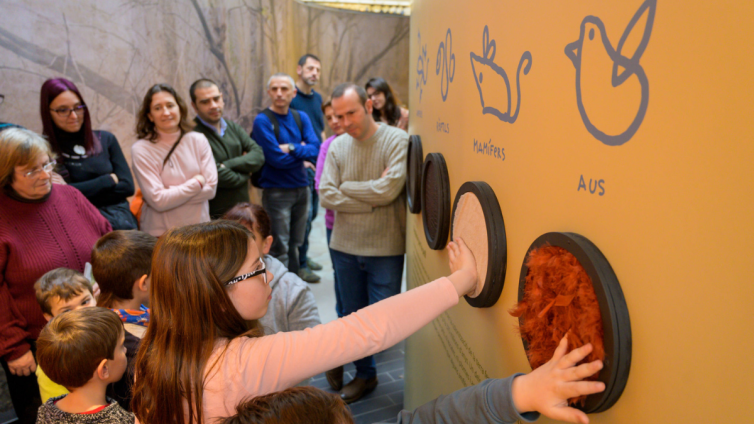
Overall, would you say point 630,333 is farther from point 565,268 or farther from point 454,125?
point 454,125

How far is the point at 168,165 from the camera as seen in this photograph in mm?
3383

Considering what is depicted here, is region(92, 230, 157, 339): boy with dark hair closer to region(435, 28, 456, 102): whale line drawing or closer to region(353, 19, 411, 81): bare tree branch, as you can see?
region(435, 28, 456, 102): whale line drawing

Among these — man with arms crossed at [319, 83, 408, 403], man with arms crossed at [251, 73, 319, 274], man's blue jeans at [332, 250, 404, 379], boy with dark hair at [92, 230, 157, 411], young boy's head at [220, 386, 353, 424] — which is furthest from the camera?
man with arms crossed at [251, 73, 319, 274]

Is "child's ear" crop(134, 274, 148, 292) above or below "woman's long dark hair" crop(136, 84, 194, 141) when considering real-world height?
below

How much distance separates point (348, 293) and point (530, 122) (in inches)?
94.9

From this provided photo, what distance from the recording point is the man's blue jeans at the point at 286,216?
4.65m

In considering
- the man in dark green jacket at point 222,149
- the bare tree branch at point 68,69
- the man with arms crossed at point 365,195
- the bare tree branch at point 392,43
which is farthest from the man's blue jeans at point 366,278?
the bare tree branch at point 392,43

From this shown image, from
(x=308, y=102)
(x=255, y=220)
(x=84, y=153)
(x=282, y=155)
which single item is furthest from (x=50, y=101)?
(x=308, y=102)

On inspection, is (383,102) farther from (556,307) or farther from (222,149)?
(556,307)

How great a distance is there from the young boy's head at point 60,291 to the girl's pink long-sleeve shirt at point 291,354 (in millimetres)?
1243

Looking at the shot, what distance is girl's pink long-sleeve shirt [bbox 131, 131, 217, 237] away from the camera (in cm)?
329

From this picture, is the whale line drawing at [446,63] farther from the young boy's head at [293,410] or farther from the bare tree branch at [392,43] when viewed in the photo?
the bare tree branch at [392,43]

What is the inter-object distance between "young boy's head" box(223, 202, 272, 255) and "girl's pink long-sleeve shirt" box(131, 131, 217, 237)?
4.59 ft

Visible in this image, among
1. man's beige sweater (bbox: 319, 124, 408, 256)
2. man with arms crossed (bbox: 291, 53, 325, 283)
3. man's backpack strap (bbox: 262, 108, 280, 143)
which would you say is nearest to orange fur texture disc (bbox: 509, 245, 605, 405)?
man's beige sweater (bbox: 319, 124, 408, 256)
